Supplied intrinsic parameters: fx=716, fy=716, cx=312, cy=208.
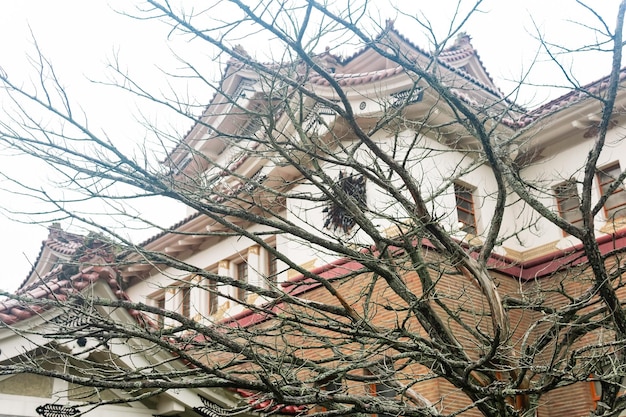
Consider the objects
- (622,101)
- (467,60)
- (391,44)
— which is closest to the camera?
(391,44)

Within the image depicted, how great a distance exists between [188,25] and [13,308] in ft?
10.8

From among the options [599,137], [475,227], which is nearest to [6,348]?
[599,137]

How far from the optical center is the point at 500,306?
6.73 meters

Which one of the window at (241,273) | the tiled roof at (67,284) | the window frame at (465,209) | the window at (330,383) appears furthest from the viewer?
the window at (241,273)

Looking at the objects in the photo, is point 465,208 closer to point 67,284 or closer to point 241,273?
point 241,273

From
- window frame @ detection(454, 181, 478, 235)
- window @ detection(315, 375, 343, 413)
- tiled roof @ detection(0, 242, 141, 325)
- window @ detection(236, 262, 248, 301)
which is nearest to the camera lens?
window @ detection(315, 375, 343, 413)

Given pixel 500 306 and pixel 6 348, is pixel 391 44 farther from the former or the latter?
pixel 6 348

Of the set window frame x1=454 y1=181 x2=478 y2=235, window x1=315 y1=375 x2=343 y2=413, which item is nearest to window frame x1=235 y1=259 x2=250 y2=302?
window x1=315 y1=375 x2=343 y2=413

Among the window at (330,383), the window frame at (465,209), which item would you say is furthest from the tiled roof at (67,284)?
the window frame at (465,209)


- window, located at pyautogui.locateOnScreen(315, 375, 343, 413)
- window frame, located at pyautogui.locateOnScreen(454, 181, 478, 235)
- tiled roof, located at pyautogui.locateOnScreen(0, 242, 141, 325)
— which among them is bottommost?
window, located at pyautogui.locateOnScreen(315, 375, 343, 413)

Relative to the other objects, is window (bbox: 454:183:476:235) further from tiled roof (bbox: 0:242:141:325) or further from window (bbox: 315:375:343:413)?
tiled roof (bbox: 0:242:141:325)

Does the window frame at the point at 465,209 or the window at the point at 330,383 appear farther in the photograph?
the window frame at the point at 465,209

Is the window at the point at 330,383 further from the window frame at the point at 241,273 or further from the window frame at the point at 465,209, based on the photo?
the window frame at the point at 241,273

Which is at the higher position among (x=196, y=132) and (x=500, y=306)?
(x=196, y=132)
